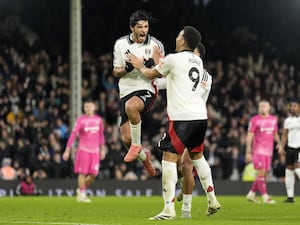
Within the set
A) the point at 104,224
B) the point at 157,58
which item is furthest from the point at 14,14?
the point at 104,224

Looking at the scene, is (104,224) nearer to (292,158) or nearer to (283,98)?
(292,158)

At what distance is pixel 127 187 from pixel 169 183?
1455 cm

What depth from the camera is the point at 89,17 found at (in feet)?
113

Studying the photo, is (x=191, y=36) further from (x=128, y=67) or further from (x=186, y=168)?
(x=186, y=168)

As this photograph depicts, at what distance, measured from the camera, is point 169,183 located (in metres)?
13.1

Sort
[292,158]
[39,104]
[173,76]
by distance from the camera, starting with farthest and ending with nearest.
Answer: [39,104]
[292,158]
[173,76]

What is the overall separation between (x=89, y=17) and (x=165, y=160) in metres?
21.9

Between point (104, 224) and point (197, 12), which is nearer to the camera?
point (104, 224)

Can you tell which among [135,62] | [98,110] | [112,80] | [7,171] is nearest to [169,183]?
[135,62]

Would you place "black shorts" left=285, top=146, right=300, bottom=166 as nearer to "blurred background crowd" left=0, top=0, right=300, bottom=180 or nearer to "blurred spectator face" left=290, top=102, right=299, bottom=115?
"blurred spectator face" left=290, top=102, right=299, bottom=115

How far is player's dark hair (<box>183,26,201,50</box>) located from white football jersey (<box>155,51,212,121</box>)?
0.13 meters

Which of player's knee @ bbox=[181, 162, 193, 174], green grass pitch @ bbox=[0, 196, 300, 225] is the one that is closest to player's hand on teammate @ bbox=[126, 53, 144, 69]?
player's knee @ bbox=[181, 162, 193, 174]

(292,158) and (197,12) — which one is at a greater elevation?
(197,12)

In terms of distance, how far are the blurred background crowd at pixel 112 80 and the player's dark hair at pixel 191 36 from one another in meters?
14.8
